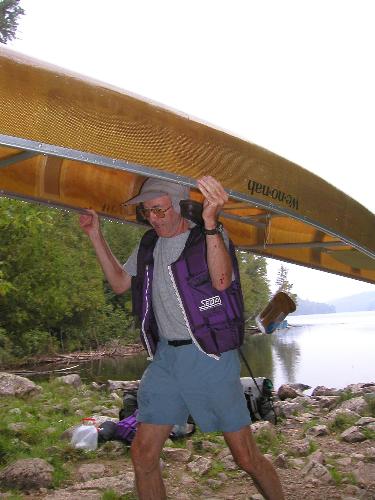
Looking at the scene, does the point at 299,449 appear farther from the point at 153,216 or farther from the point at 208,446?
the point at 153,216

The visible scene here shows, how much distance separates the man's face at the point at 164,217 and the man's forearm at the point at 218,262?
0.32 m

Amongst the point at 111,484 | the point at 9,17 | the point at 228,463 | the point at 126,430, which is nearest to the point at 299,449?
the point at 228,463

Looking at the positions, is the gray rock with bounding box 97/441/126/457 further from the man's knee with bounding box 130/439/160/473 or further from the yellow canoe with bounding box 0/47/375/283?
the man's knee with bounding box 130/439/160/473

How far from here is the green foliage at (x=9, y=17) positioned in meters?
22.4

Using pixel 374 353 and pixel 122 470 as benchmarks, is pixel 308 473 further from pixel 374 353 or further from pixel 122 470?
pixel 374 353

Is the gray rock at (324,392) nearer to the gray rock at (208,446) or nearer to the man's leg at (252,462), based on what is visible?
the gray rock at (208,446)

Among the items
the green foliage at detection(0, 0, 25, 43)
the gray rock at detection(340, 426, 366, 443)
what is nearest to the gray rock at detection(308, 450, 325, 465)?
the gray rock at detection(340, 426, 366, 443)

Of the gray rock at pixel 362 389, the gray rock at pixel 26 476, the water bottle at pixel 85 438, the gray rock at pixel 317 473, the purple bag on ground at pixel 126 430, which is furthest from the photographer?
the gray rock at pixel 362 389

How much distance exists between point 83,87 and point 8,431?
4.41 m

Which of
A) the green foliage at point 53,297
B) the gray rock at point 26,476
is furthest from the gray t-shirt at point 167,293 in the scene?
the green foliage at point 53,297

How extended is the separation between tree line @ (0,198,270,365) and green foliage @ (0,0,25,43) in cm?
796

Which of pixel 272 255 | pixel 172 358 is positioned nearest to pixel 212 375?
pixel 172 358

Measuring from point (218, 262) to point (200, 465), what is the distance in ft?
8.77

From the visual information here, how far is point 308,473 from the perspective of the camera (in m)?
4.43
